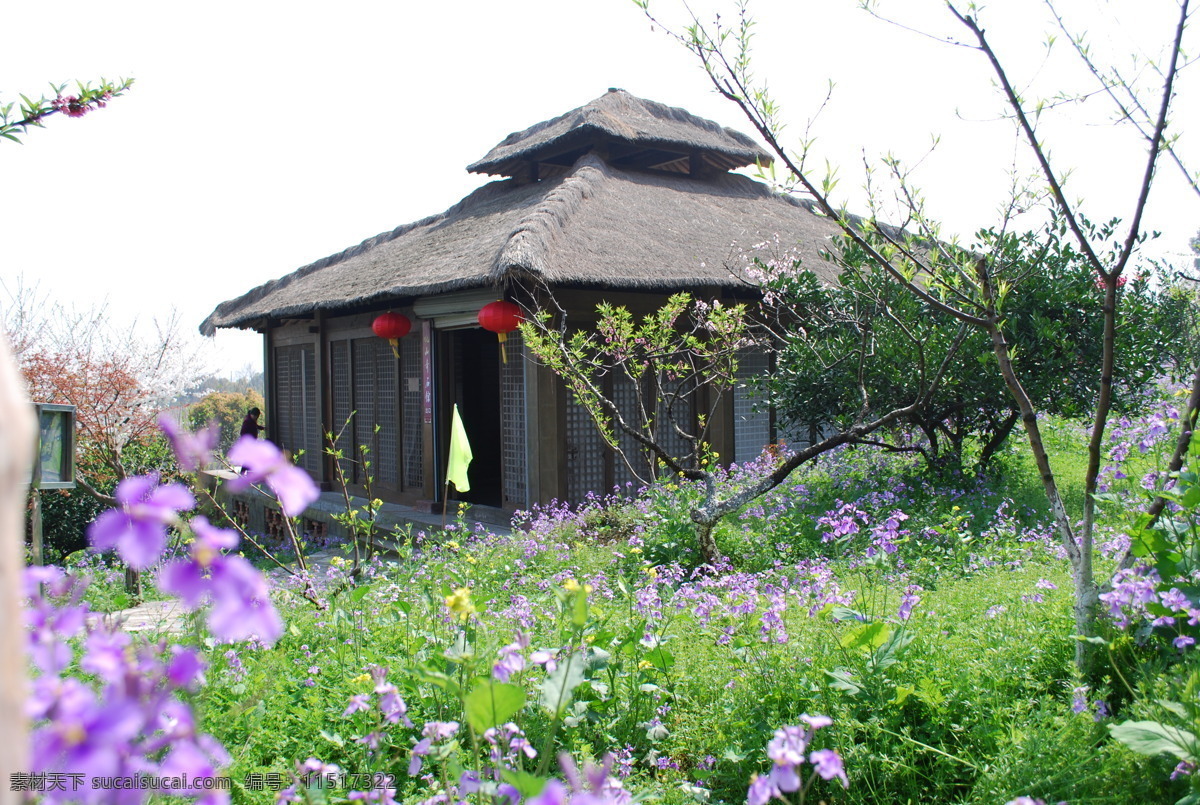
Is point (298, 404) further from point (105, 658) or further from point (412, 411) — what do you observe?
point (105, 658)

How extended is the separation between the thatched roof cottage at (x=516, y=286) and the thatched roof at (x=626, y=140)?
3 cm

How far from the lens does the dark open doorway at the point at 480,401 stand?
10.4 metres

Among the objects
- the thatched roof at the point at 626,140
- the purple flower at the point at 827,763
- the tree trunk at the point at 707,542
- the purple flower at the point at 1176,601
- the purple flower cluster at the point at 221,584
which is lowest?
the tree trunk at the point at 707,542

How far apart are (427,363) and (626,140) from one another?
392 centimetres

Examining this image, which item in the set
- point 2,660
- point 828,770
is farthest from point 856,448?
point 2,660

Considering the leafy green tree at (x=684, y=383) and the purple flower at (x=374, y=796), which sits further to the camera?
the leafy green tree at (x=684, y=383)

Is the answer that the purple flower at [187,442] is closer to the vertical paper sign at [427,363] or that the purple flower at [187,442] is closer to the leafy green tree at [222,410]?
the vertical paper sign at [427,363]

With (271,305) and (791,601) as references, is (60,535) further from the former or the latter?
(791,601)

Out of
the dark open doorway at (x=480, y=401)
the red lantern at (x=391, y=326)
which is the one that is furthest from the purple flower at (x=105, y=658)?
the dark open doorway at (x=480, y=401)

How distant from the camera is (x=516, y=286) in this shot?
754 centimetres

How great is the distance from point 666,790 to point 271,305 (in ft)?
35.5

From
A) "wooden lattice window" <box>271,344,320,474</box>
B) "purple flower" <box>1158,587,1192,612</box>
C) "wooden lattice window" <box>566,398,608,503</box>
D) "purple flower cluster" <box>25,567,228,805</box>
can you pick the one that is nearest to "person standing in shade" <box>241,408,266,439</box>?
"wooden lattice window" <box>271,344,320,474</box>

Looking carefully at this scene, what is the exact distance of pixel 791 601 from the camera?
3.48 meters

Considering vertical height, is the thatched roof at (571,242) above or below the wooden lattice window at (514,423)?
above
